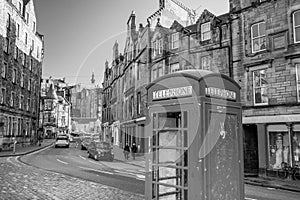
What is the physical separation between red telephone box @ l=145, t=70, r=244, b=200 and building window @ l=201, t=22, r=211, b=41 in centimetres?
1784

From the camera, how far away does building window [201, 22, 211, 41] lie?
21758mm

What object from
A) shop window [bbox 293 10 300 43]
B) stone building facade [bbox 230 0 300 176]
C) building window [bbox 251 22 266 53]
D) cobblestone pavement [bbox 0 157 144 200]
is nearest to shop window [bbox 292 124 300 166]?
stone building facade [bbox 230 0 300 176]

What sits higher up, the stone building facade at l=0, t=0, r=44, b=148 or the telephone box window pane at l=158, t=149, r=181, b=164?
the stone building facade at l=0, t=0, r=44, b=148

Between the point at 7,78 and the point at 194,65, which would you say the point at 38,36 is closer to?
the point at 7,78

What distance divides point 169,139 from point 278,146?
14.1 metres

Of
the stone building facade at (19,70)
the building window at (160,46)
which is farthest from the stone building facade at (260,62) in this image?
the stone building facade at (19,70)

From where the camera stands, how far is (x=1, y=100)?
3022 cm

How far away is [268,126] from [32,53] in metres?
34.6

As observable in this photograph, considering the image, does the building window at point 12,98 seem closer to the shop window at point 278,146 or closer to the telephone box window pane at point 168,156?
the shop window at point 278,146

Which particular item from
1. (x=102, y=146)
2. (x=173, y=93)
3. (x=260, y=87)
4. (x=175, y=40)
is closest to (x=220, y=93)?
(x=173, y=93)

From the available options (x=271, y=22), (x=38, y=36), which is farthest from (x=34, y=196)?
(x=38, y=36)

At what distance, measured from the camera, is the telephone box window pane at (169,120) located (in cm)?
487

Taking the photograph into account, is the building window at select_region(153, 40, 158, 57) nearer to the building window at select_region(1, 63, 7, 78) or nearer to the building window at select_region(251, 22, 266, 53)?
the building window at select_region(251, 22, 266, 53)

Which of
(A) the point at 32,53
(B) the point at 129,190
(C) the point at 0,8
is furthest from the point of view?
(A) the point at 32,53
